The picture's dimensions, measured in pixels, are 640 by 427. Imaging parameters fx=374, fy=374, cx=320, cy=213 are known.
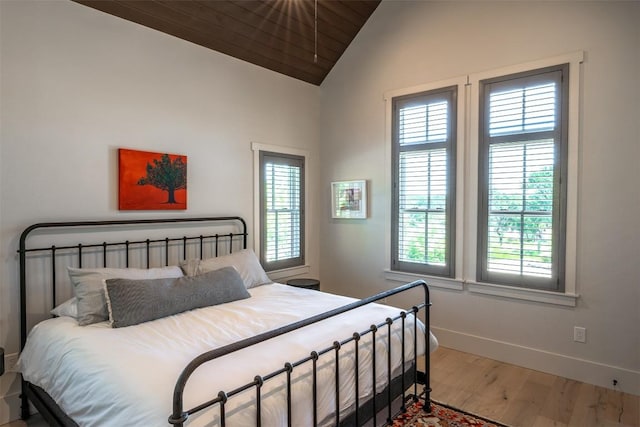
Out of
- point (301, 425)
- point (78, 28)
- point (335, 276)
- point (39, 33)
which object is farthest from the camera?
point (335, 276)

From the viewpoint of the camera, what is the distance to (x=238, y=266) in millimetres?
3309

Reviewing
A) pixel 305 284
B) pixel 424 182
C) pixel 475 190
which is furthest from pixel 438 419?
pixel 424 182

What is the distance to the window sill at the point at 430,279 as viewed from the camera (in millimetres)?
3592

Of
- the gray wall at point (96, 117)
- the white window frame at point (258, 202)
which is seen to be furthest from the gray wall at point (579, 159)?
the gray wall at point (96, 117)

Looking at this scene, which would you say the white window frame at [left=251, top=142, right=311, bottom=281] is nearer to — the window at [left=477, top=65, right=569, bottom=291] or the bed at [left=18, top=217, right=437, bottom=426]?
the bed at [left=18, top=217, right=437, bottom=426]

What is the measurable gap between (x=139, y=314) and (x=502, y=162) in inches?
122

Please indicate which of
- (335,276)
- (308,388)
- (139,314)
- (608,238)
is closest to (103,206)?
(139,314)

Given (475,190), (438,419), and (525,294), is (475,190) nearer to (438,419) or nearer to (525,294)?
(525,294)

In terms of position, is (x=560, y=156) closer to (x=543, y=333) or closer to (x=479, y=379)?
(x=543, y=333)

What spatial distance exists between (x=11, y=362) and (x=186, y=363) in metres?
1.59

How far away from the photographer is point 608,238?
2.85 meters

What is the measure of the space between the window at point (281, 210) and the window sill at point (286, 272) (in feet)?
0.15

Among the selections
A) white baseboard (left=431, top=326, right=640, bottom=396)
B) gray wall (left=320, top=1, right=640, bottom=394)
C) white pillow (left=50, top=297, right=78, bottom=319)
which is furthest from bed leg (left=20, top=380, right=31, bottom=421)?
white baseboard (left=431, top=326, right=640, bottom=396)

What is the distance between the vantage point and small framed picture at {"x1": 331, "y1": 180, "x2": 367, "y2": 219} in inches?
167
